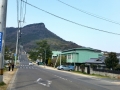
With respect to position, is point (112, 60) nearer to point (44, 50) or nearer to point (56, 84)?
point (56, 84)

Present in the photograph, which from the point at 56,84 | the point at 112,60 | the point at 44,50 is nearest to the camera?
the point at 56,84

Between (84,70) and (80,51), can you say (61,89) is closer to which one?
(84,70)

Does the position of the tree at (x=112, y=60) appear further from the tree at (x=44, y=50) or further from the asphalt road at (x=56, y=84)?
the tree at (x=44, y=50)

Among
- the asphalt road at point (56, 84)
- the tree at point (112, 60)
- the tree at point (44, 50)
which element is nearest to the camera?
the asphalt road at point (56, 84)

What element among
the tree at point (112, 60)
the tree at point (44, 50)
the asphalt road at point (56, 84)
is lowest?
the asphalt road at point (56, 84)

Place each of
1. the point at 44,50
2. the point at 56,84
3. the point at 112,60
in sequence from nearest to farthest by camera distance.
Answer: the point at 56,84, the point at 112,60, the point at 44,50

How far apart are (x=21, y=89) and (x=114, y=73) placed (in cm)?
2932

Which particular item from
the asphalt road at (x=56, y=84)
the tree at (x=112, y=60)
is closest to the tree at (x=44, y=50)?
the tree at (x=112, y=60)

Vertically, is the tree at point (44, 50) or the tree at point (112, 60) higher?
the tree at point (44, 50)

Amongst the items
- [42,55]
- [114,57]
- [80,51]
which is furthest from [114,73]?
[42,55]

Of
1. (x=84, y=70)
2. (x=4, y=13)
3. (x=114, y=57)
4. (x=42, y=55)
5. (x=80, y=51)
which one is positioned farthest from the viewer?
(x=42, y=55)

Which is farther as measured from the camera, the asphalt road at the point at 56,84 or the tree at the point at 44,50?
the tree at the point at 44,50

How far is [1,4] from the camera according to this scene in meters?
16.6

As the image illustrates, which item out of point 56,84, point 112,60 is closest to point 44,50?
point 112,60
